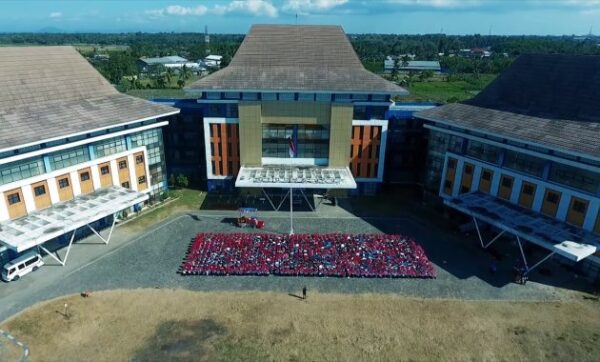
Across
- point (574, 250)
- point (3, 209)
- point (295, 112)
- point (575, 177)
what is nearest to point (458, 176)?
point (575, 177)

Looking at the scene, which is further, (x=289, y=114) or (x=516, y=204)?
(x=289, y=114)

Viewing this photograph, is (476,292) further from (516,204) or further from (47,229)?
(47,229)

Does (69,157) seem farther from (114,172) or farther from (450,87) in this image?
(450,87)

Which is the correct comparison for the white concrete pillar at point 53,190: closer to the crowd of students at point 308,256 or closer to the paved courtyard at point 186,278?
the paved courtyard at point 186,278

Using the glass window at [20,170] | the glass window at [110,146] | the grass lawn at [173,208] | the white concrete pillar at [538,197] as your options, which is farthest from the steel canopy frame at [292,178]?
the glass window at [20,170]

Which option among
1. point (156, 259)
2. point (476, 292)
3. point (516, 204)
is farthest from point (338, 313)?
point (516, 204)
